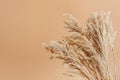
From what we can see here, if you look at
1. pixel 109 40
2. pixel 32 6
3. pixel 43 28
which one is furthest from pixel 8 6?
pixel 109 40

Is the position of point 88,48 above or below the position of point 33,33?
below

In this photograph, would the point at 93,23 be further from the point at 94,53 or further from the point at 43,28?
the point at 43,28

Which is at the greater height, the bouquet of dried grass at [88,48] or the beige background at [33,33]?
the beige background at [33,33]

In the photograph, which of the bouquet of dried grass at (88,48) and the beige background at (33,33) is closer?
the bouquet of dried grass at (88,48)

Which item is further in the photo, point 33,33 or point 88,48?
point 33,33

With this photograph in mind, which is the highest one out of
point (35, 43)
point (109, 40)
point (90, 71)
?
point (35, 43)
